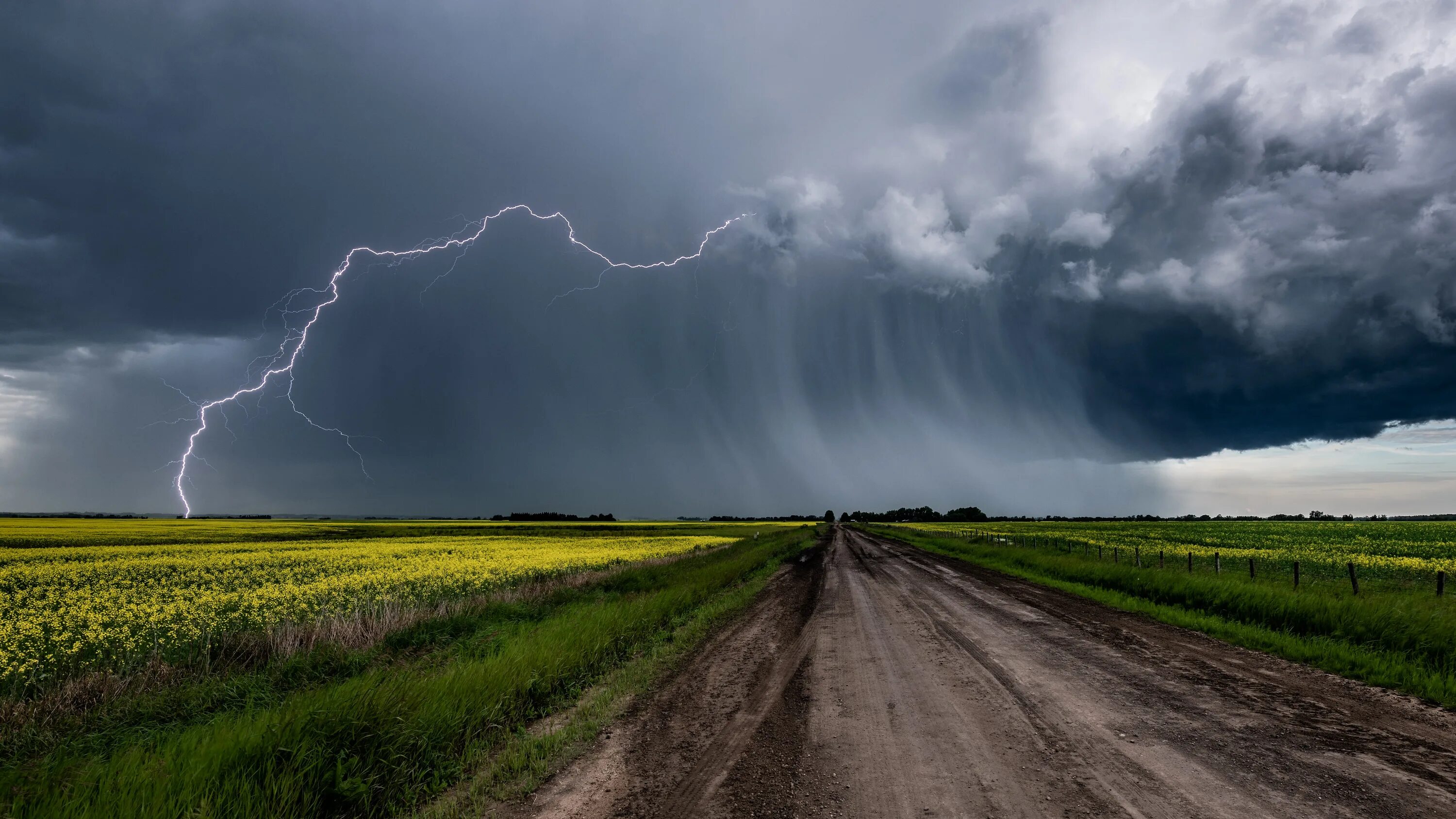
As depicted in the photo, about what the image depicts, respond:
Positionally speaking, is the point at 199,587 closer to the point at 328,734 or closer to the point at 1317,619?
the point at 328,734

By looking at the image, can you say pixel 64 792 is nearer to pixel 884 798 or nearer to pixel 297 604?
pixel 884 798

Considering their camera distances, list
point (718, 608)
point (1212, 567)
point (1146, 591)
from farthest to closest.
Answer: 1. point (1212, 567)
2. point (1146, 591)
3. point (718, 608)

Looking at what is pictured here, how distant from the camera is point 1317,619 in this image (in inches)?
456

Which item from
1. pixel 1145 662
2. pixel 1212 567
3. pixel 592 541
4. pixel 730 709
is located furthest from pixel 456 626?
pixel 592 541

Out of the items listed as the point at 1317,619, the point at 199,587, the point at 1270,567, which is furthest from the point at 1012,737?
the point at 1270,567

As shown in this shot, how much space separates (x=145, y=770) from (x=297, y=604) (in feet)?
37.9

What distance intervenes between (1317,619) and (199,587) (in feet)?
97.6

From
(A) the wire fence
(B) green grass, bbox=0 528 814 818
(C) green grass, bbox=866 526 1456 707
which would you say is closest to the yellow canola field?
(B) green grass, bbox=0 528 814 818

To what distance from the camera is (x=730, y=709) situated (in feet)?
24.0

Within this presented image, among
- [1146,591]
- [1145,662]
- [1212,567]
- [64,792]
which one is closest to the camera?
[64,792]

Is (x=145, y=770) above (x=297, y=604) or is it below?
above

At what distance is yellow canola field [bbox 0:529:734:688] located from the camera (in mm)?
10055

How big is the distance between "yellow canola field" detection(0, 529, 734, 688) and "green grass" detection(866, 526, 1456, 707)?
18.1m

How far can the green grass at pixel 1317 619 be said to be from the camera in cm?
878
